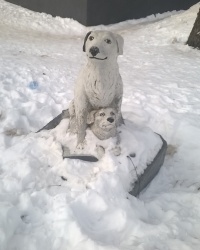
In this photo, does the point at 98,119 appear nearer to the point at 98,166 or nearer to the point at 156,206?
the point at 98,166

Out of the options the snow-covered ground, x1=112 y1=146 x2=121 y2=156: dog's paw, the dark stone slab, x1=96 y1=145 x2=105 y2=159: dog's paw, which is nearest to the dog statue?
x1=96 y1=145 x2=105 y2=159: dog's paw

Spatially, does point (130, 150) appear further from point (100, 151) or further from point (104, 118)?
point (104, 118)

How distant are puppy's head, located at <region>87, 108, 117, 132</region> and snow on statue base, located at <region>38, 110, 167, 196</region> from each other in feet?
0.40

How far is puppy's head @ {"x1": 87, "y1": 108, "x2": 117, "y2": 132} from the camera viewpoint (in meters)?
2.34

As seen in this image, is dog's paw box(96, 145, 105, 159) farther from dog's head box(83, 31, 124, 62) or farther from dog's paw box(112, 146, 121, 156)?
dog's head box(83, 31, 124, 62)

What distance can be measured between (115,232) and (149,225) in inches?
9.8

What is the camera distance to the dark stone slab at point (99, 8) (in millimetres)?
A: 6711

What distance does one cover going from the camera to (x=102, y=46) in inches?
81.4

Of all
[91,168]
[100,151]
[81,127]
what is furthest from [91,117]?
[91,168]

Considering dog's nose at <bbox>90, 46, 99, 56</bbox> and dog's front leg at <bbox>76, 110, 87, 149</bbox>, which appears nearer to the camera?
dog's nose at <bbox>90, 46, 99, 56</bbox>

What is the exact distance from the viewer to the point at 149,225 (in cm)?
214

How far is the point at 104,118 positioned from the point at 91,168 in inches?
15.5

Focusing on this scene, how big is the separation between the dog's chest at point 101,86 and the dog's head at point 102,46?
5.7 inches

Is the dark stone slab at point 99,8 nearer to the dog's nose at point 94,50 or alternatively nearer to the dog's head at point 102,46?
the dog's head at point 102,46
